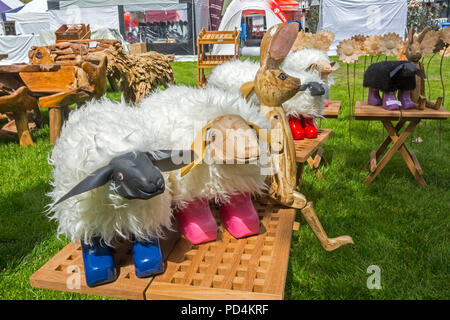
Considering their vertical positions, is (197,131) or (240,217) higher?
(197,131)

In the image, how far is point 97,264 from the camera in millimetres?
1041

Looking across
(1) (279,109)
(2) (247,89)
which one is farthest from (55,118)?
(1) (279,109)

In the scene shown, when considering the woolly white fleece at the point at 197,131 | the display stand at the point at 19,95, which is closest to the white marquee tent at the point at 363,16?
the display stand at the point at 19,95

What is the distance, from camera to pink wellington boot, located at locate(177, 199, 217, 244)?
4.08 feet

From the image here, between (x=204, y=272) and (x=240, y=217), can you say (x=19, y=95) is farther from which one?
(x=204, y=272)

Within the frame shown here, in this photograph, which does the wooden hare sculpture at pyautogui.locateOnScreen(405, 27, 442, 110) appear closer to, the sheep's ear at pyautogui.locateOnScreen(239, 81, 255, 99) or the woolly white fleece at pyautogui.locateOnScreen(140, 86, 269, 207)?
the sheep's ear at pyautogui.locateOnScreen(239, 81, 255, 99)

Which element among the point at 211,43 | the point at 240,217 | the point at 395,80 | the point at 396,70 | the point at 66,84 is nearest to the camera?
the point at 240,217

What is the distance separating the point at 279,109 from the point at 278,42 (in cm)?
27

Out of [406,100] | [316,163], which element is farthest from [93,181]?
[406,100]

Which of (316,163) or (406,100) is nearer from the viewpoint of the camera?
(406,100)

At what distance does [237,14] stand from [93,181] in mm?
11551

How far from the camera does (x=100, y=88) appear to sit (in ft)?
10.1

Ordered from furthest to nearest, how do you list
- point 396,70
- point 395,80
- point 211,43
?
point 211,43 < point 395,80 < point 396,70

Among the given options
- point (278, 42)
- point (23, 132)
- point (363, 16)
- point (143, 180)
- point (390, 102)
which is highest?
point (363, 16)
